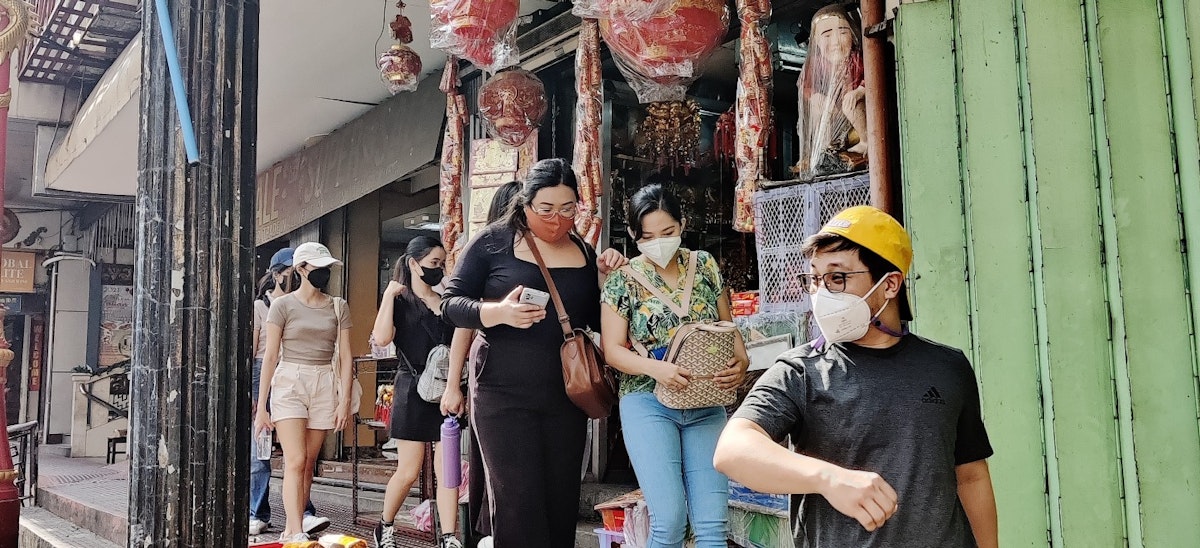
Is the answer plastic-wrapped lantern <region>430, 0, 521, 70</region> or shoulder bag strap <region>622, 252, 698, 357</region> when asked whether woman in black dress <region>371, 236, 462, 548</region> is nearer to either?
plastic-wrapped lantern <region>430, 0, 521, 70</region>

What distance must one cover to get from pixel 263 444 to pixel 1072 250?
16.4 ft

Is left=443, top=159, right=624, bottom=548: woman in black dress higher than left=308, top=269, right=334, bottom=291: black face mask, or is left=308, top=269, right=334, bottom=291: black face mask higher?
left=308, top=269, right=334, bottom=291: black face mask

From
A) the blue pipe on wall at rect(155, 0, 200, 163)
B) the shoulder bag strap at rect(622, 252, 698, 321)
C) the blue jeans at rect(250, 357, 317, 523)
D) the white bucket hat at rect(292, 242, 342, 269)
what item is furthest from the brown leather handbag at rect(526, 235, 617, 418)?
the blue jeans at rect(250, 357, 317, 523)

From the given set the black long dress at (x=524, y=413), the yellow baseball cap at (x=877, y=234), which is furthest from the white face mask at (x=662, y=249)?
the yellow baseball cap at (x=877, y=234)

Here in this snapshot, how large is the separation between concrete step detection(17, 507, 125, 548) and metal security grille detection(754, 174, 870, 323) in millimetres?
5539

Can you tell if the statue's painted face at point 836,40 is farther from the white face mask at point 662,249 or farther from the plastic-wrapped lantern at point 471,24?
the plastic-wrapped lantern at point 471,24

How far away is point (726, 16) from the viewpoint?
190 inches

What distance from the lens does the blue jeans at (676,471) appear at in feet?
11.0

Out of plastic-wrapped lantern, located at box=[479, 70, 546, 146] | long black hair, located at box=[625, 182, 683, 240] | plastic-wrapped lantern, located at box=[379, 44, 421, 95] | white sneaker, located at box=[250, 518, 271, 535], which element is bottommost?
white sneaker, located at box=[250, 518, 271, 535]

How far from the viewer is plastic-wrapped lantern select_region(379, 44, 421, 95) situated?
6398 millimetres

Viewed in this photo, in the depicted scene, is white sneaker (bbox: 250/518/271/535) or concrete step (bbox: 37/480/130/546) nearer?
white sneaker (bbox: 250/518/271/535)

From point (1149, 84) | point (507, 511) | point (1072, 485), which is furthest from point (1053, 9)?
point (507, 511)

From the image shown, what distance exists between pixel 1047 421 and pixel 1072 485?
8.8 inches

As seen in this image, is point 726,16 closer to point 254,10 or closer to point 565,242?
point 565,242
